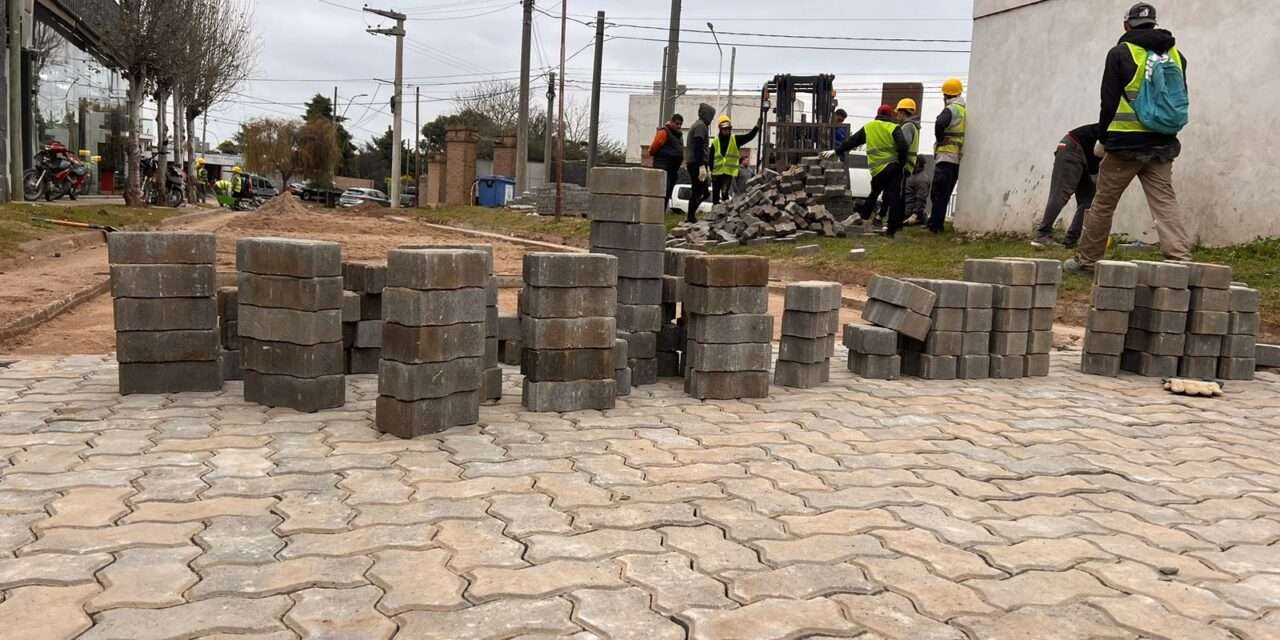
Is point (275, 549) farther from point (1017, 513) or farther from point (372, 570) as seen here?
point (1017, 513)

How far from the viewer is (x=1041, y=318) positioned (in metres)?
7.04

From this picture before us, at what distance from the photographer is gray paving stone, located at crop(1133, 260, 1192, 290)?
6891 mm

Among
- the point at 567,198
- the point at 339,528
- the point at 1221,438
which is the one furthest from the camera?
the point at 567,198

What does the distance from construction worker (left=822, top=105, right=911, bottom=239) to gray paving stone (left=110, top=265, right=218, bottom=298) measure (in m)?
10.8

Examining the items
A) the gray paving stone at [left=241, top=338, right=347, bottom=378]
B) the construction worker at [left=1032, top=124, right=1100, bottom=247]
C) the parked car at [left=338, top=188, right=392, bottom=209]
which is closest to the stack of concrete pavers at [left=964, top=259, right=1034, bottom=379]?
the gray paving stone at [left=241, top=338, right=347, bottom=378]

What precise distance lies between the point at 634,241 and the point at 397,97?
3655 cm

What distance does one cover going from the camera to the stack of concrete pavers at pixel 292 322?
4.84 meters

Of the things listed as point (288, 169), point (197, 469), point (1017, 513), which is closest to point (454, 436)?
point (197, 469)

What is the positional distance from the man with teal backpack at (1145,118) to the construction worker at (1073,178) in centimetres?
261

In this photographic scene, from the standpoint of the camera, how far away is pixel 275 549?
3.12 m

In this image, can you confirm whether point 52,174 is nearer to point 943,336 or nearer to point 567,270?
point 567,270

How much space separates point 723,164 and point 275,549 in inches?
623

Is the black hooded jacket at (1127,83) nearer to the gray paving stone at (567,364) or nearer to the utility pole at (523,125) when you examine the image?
the gray paving stone at (567,364)

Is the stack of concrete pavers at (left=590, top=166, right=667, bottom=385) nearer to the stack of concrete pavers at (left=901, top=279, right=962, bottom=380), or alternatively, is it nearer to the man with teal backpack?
the stack of concrete pavers at (left=901, top=279, right=962, bottom=380)
